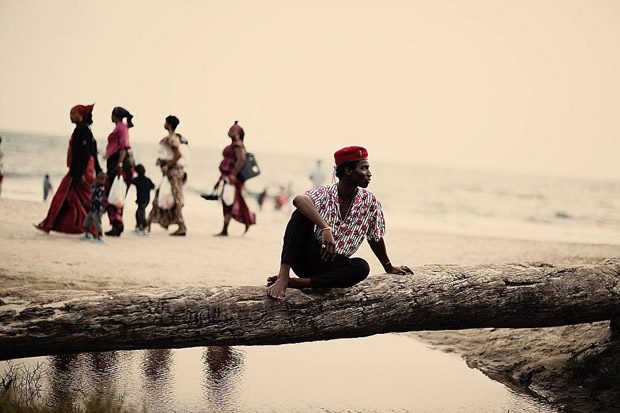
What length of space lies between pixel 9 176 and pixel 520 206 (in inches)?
1173

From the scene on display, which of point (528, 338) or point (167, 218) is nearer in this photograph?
point (528, 338)

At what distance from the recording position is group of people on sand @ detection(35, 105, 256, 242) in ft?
37.6

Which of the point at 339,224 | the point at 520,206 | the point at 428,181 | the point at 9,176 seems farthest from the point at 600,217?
the point at 339,224

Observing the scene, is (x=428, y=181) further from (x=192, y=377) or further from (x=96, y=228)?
(x=192, y=377)

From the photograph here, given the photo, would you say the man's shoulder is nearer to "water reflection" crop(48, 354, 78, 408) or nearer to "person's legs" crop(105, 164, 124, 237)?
"water reflection" crop(48, 354, 78, 408)

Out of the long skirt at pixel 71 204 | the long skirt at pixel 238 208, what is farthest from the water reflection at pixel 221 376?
the long skirt at pixel 238 208

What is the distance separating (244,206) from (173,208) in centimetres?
136

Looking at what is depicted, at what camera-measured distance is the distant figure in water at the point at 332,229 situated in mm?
5078

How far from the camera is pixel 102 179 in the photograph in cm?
1150

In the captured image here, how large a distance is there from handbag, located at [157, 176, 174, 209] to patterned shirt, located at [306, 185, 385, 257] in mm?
8333

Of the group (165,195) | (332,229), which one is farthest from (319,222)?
(165,195)

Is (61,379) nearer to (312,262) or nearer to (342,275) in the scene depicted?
(312,262)

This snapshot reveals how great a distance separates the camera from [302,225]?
17.0ft

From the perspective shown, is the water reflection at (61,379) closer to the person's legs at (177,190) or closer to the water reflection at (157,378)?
the water reflection at (157,378)
